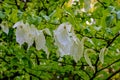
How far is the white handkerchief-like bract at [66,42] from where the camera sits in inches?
32.2

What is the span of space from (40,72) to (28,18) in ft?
2.26

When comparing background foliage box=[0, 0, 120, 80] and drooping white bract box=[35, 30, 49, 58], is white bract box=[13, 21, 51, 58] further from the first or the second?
background foliage box=[0, 0, 120, 80]

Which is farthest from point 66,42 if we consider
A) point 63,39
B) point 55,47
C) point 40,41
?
point 55,47

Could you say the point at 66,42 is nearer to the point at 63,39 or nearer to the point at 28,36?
the point at 63,39

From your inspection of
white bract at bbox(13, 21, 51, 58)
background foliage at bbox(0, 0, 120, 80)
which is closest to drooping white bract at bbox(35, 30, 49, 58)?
→ white bract at bbox(13, 21, 51, 58)

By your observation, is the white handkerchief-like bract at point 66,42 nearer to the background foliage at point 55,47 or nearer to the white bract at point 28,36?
the white bract at point 28,36

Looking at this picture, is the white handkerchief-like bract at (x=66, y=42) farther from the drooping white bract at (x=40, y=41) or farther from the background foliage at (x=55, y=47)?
the background foliage at (x=55, y=47)

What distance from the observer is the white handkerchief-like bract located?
82 cm

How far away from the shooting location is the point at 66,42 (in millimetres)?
825

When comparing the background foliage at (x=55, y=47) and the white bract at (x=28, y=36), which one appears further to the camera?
the background foliage at (x=55, y=47)

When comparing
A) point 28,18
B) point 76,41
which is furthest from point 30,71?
point 76,41

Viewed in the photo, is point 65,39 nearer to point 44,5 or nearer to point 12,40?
point 12,40

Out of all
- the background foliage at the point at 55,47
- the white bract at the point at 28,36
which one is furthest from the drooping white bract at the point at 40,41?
the background foliage at the point at 55,47

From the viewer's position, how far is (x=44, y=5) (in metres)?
2.15
